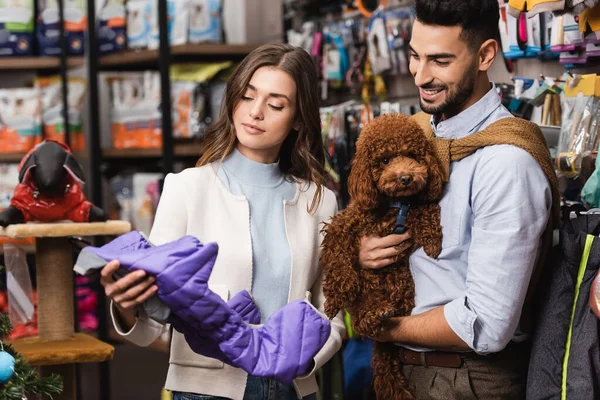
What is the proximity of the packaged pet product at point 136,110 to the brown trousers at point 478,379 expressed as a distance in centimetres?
321

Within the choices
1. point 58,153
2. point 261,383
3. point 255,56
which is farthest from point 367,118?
point 261,383

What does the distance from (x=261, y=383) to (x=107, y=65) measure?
11.4ft

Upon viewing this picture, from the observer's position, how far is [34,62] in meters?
5.15

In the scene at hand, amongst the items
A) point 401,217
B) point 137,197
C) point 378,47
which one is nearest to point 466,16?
A: point 401,217

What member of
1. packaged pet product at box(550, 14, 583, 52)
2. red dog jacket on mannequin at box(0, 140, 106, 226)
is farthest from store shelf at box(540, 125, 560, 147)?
red dog jacket on mannequin at box(0, 140, 106, 226)

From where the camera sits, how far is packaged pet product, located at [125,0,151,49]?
4.87 metres

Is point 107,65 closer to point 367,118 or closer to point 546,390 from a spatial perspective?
point 367,118

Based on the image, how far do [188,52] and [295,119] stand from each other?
2.68m

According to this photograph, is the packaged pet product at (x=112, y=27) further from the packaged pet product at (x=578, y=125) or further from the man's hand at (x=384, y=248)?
the man's hand at (x=384, y=248)

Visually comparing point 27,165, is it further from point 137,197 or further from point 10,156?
point 10,156

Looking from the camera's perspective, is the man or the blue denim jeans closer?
the man

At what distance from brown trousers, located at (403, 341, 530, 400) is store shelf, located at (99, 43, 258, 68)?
121 inches

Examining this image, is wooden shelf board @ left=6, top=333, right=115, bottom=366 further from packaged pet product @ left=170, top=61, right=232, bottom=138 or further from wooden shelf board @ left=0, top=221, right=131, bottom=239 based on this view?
packaged pet product @ left=170, top=61, right=232, bottom=138

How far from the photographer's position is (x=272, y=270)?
199 centimetres
